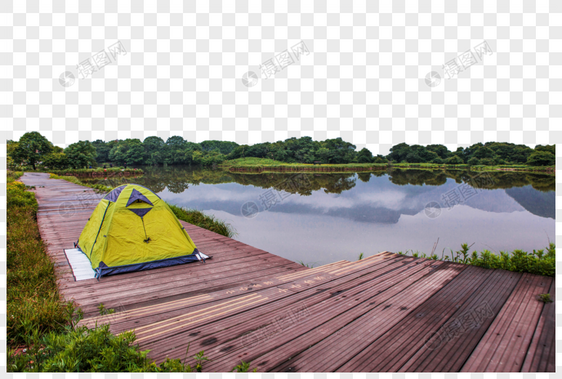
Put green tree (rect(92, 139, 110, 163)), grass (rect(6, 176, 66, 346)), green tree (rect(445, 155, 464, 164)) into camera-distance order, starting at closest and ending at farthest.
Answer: grass (rect(6, 176, 66, 346))
green tree (rect(445, 155, 464, 164))
green tree (rect(92, 139, 110, 163))

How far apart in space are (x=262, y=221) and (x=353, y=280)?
8239 mm

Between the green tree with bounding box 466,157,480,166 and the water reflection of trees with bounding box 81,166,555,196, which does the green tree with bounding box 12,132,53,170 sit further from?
the green tree with bounding box 466,157,480,166

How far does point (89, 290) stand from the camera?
4.01 meters

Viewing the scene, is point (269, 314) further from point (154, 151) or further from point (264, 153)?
point (154, 151)

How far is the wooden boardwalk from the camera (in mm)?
2156

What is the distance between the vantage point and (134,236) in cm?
504

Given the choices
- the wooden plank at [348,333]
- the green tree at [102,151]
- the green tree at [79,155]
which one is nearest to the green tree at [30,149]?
the green tree at [79,155]

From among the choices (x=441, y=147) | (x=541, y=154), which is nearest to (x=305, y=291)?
(x=541, y=154)

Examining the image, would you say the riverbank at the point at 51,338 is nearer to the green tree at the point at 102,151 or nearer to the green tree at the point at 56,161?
the green tree at the point at 56,161

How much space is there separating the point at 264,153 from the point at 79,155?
3537 centimetres

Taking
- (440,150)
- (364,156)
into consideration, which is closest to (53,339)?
(364,156)

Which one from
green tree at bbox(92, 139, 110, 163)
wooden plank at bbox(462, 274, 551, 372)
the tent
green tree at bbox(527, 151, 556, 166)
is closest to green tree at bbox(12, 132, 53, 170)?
green tree at bbox(92, 139, 110, 163)

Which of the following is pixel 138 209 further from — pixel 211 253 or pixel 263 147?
pixel 263 147

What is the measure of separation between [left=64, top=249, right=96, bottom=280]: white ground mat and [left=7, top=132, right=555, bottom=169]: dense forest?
38431 mm
